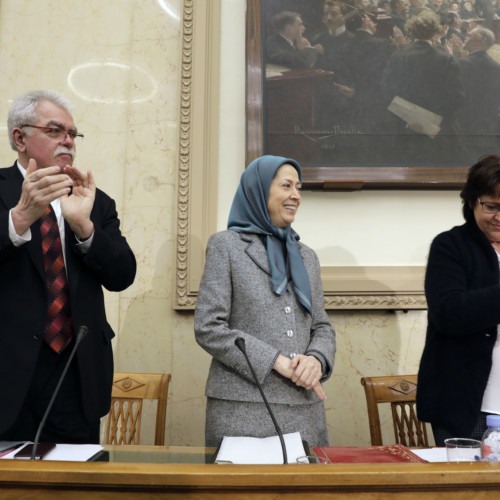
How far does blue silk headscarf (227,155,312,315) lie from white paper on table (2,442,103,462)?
84cm

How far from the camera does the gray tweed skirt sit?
1.83 m

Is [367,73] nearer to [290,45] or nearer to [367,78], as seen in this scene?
[367,78]

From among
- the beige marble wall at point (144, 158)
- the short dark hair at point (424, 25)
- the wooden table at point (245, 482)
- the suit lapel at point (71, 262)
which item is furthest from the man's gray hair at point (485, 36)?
the wooden table at point (245, 482)

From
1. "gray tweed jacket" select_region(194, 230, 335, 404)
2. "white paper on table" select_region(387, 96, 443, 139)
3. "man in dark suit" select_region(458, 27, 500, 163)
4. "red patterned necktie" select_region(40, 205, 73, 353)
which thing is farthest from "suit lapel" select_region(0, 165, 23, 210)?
"man in dark suit" select_region(458, 27, 500, 163)

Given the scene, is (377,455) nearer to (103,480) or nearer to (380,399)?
(103,480)

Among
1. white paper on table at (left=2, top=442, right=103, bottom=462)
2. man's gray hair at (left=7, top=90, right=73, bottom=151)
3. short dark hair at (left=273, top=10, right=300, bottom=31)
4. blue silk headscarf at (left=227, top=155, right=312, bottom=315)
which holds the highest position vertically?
short dark hair at (left=273, top=10, right=300, bottom=31)

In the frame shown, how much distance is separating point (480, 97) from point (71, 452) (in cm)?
277

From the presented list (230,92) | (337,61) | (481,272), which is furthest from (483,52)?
(481,272)

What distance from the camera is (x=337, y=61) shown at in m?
3.10

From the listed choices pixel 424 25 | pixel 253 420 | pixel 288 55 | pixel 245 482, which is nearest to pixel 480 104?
pixel 424 25

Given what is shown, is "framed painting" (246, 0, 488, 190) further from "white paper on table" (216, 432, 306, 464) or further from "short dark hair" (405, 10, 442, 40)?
"white paper on table" (216, 432, 306, 464)

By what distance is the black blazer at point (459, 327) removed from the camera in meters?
1.82

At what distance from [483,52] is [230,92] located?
1.43m

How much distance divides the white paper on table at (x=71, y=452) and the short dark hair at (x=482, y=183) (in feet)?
5.05
